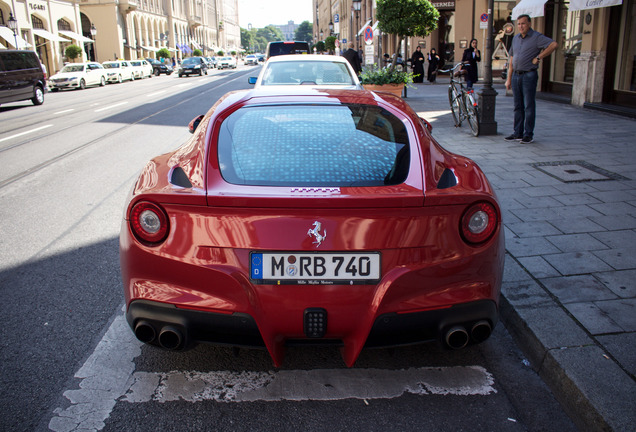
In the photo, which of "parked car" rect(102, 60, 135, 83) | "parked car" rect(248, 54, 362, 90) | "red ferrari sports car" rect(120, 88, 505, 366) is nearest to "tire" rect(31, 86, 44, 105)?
"parked car" rect(248, 54, 362, 90)

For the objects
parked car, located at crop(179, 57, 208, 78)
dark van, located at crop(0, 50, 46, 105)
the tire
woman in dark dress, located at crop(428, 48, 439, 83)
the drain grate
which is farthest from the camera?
parked car, located at crop(179, 57, 208, 78)

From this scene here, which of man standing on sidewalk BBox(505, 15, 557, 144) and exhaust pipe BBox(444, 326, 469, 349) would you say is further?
man standing on sidewalk BBox(505, 15, 557, 144)

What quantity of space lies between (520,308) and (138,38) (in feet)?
242

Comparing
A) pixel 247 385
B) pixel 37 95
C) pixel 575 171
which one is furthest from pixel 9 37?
pixel 247 385

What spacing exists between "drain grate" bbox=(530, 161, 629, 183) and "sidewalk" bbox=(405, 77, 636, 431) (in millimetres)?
12

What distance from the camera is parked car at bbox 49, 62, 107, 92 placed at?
100ft

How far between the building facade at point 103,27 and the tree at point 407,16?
23.1m

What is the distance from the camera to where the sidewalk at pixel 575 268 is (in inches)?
100

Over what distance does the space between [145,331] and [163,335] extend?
0.10 meters

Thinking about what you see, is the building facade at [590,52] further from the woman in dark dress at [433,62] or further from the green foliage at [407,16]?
the woman in dark dress at [433,62]

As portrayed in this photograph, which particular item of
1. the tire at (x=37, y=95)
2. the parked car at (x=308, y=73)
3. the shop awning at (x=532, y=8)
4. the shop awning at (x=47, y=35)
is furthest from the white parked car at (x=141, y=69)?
the parked car at (x=308, y=73)

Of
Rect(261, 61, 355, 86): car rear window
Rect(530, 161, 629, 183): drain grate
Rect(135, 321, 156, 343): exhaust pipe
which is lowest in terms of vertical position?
Rect(530, 161, 629, 183): drain grate

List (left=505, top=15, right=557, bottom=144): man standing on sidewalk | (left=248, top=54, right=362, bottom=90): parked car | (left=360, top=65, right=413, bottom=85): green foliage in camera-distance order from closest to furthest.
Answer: (left=248, top=54, right=362, bottom=90): parked car, (left=505, top=15, right=557, bottom=144): man standing on sidewalk, (left=360, top=65, right=413, bottom=85): green foliage

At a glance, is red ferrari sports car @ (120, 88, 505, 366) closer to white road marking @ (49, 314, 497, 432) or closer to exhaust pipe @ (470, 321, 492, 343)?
exhaust pipe @ (470, 321, 492, 343)
